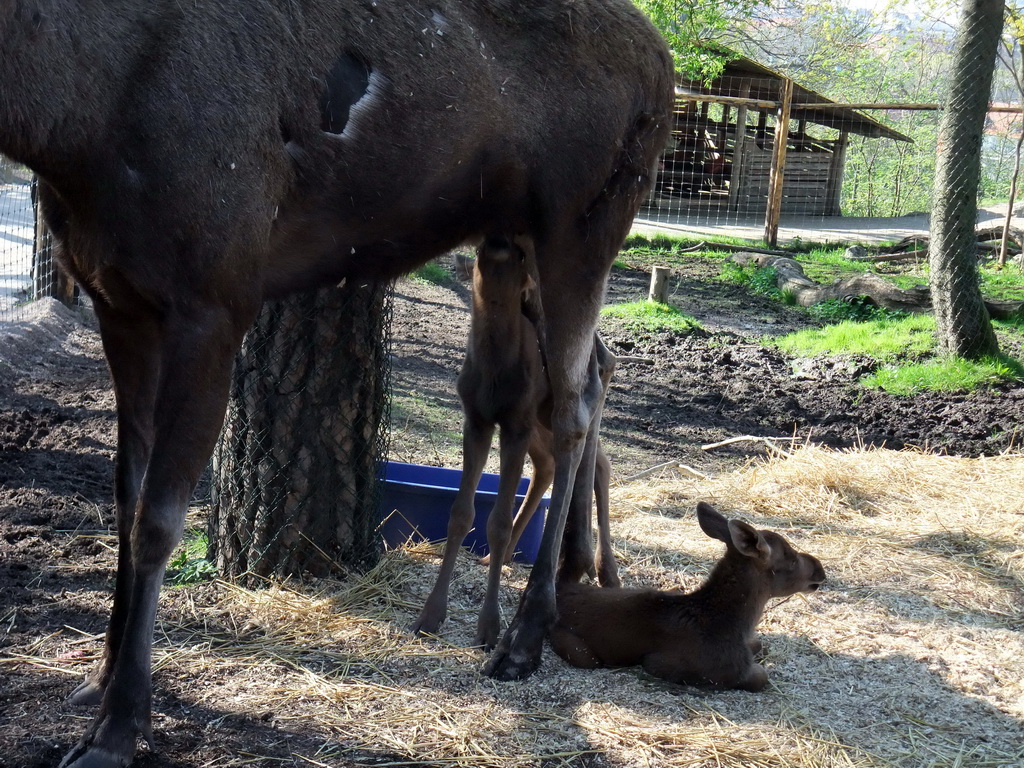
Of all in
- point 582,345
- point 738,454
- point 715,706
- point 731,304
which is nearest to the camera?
point 715,706

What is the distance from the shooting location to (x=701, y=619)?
3.97 meters

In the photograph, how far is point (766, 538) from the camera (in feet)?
13.9

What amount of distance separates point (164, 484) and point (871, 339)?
9363 millimetres

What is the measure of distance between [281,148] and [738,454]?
5.21 metres

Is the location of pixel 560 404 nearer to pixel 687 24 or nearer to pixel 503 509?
pixel 503 509

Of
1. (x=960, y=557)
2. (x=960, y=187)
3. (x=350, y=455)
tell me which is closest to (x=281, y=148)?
(x=350, y=455)

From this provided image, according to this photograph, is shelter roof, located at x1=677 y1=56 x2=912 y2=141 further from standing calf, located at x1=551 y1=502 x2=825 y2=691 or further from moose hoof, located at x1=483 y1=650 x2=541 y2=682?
moose hoof, located at x1=483 y1=650 x2=541 y2=682

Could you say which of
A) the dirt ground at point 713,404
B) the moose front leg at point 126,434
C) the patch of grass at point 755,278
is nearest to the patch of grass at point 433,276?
the dirt ground at point 713,404

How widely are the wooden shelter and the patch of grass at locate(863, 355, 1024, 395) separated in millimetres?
14574

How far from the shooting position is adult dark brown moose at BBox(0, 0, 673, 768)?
2908 millimetres

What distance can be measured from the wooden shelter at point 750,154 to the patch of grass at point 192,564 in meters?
20.1

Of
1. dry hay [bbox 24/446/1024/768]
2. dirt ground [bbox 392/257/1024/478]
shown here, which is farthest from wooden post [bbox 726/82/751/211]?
dry hay [bbox 24/446/1024/768]

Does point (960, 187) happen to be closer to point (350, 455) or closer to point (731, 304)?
point (731, 304)

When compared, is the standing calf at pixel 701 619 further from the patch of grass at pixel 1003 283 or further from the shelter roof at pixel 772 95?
the shelter roof at pixel 772 95
